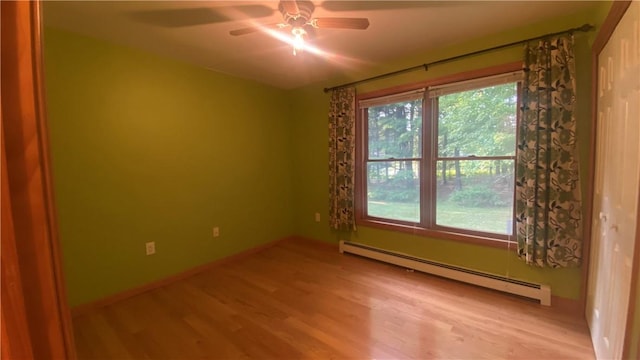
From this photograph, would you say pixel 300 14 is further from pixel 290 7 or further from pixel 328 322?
pixel 328 322

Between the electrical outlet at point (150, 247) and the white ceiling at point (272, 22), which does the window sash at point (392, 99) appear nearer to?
the white ceiling at point (272, 22)

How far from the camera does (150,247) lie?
2771mm

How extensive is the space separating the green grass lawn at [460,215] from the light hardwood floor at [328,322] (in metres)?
0.59

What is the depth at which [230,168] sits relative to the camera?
3457 millimetres

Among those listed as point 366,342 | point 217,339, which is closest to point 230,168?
point 217,339

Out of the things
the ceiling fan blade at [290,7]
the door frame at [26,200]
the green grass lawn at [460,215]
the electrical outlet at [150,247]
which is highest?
the ceiling fan blade at [290,7]

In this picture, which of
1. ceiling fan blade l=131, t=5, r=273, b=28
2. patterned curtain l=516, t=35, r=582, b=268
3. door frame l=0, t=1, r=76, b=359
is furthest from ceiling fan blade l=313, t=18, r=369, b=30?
door frame l=0, t=1, r=76, b=359

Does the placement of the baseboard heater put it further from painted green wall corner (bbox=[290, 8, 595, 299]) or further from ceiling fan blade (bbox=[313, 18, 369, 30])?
ceiling fan blade (bbox=[313, 18, 369, 30])

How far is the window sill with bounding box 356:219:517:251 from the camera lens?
254 centimetres

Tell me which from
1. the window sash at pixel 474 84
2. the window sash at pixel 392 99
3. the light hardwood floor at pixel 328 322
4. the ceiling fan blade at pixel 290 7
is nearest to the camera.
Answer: the ceiling fan blade at pixel 290 7

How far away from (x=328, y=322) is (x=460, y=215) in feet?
5.53

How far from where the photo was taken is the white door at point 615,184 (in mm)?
1292

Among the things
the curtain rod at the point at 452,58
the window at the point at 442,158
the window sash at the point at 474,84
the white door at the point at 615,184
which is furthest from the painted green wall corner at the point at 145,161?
the white door at the point at 615,184

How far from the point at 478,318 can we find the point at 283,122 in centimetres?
328
